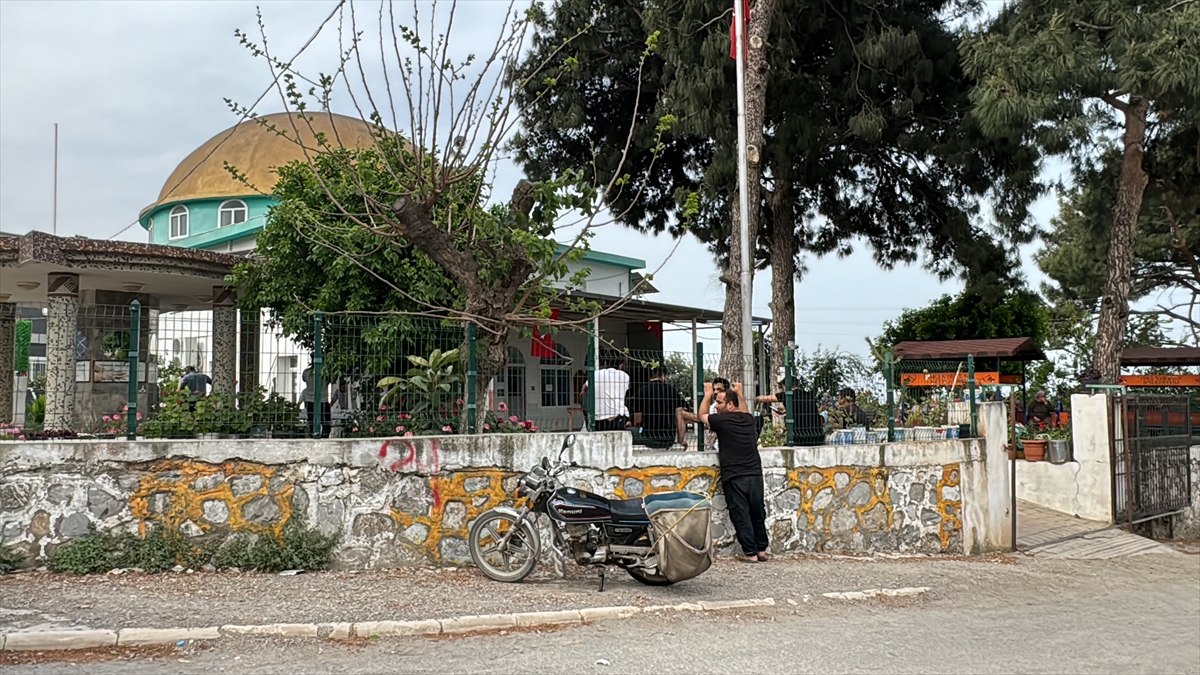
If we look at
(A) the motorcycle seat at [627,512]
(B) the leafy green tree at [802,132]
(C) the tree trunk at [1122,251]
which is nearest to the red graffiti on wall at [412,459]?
(A) the motorcycle seat at [627,512]

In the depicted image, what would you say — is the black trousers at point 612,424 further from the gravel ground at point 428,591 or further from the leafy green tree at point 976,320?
the leafy green tree at point 976,320

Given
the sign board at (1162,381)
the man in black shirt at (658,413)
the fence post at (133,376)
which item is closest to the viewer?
the fence post at (133,376)

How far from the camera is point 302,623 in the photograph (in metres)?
7.02

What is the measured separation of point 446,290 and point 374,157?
6.93 feet

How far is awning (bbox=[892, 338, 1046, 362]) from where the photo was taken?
21656 mm

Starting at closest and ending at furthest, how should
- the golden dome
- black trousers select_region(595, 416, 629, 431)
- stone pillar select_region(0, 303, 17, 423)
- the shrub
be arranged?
the shrub < black trousers select_region(595, 416, 629, 431) < stone pillar select_region(0, 303, 17, 423) < the golden dome

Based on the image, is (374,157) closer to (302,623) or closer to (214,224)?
(302,623)

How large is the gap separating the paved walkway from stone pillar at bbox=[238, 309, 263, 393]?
31.7ft

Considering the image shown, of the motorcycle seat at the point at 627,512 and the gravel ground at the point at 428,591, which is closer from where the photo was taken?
the gravel ground at the point at 428,591

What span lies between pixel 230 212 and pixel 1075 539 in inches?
857

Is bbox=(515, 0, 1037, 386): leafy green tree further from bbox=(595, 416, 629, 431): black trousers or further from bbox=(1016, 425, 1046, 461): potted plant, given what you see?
bbox=(595, 416, 629, 431): black trousers

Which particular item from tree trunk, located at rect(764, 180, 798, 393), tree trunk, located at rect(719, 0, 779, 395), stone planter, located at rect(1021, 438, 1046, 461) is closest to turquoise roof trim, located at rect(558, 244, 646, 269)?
tree trunk, located at rect(764, 180, 798, 393)

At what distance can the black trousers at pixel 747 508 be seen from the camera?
10.2m

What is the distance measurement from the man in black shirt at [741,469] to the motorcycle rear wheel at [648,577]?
1616 millimetres
